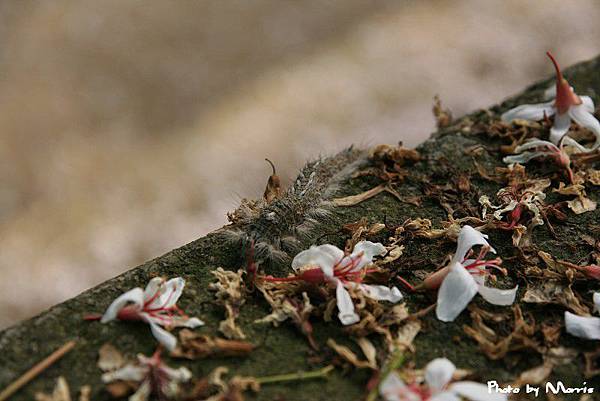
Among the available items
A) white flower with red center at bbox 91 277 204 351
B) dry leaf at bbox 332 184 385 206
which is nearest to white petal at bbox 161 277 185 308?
white flower with red center at bbox 91 277 204 351

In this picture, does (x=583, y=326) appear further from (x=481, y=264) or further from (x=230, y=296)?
(x=230, y=296)

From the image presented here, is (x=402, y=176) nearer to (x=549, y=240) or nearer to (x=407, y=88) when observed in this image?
(x=549, y=240)

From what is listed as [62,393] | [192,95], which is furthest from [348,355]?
[192,95]

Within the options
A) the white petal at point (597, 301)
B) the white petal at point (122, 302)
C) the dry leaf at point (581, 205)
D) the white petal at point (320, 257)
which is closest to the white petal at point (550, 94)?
the dry leaf at point (581, 205)

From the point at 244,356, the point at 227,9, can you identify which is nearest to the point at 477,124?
the point at 244,356

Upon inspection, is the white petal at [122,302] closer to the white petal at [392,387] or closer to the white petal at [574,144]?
the white petal at [392,387]

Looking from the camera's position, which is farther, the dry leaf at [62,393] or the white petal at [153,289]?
the white petal at [153,289]
